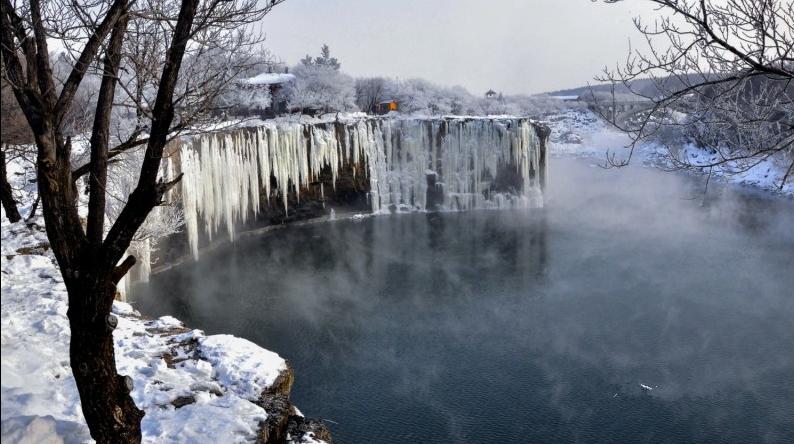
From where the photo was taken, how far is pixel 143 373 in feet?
18.1

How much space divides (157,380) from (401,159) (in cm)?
2430

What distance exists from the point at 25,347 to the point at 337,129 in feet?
71.6

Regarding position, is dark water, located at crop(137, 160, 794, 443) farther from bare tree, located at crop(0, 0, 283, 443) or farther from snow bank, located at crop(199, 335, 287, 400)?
bare tree, located at crop(0, 0, 283, 443)

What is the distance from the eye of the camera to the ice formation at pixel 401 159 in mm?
23312

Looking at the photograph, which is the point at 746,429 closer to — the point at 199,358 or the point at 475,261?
the point at 199,358

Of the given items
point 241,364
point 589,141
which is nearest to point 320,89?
point 589,141

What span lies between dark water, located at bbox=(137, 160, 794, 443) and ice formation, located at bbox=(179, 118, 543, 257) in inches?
99.1

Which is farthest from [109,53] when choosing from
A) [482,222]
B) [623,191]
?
[623,191]

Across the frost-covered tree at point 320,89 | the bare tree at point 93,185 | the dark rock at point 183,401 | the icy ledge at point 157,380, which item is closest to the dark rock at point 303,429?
the icy ledge at point 157,380

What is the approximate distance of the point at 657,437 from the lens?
9898 millimetres

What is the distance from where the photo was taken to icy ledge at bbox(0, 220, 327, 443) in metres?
4.23

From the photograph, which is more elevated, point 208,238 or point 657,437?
point 208,238

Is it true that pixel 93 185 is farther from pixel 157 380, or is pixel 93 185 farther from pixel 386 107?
pixel 386 107

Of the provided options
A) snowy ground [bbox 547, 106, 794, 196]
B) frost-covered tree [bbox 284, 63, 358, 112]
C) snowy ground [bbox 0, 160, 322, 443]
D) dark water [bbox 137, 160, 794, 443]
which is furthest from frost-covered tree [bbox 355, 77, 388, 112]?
snowy ground [bbox 0, 160, 322, 443]
